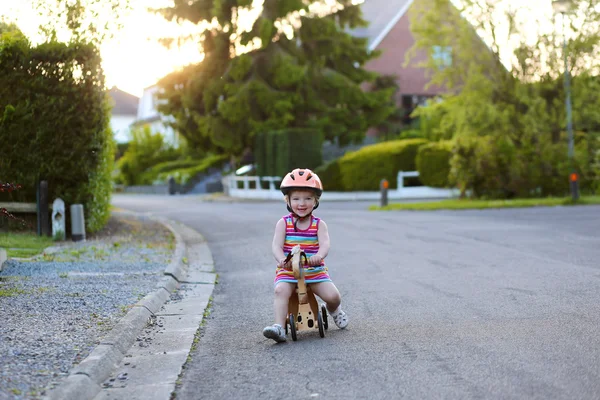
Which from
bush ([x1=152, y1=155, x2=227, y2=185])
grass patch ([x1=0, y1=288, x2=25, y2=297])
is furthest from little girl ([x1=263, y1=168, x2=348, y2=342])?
bush ([x1=152, y1=155, x2=227, y2=185])

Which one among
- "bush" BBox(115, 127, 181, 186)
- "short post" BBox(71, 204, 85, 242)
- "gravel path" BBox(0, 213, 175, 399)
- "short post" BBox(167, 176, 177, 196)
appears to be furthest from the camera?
"bush" BBox(115, 127, 181, 186)

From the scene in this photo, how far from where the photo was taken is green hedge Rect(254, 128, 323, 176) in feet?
116

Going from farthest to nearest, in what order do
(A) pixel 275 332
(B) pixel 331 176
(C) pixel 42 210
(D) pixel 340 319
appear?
(B) pixel 331 176
(C) pixel 42 210
(D) pixel 340 319
(A) pixel 275 332

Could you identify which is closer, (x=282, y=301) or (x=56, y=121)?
(x=282, y=301)

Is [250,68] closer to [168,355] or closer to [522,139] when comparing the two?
Result: [522,139]

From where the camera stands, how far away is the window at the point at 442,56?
2969cm

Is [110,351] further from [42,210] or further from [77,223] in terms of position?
[42,210]

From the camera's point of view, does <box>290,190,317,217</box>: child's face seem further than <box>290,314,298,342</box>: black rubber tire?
Yes

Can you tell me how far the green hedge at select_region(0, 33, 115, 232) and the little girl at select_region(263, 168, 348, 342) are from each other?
28.7 feet

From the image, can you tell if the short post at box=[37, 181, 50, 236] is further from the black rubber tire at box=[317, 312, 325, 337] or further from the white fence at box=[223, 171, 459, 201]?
the white fence at box=[223, 171, 459, 201]

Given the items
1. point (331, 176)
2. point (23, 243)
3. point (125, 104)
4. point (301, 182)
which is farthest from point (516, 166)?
point (125, 104)

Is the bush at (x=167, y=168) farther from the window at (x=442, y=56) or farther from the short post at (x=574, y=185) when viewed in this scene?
the short post at (x=574, y=185)

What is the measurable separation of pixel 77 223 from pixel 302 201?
371 inches

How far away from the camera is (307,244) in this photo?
688 cm
